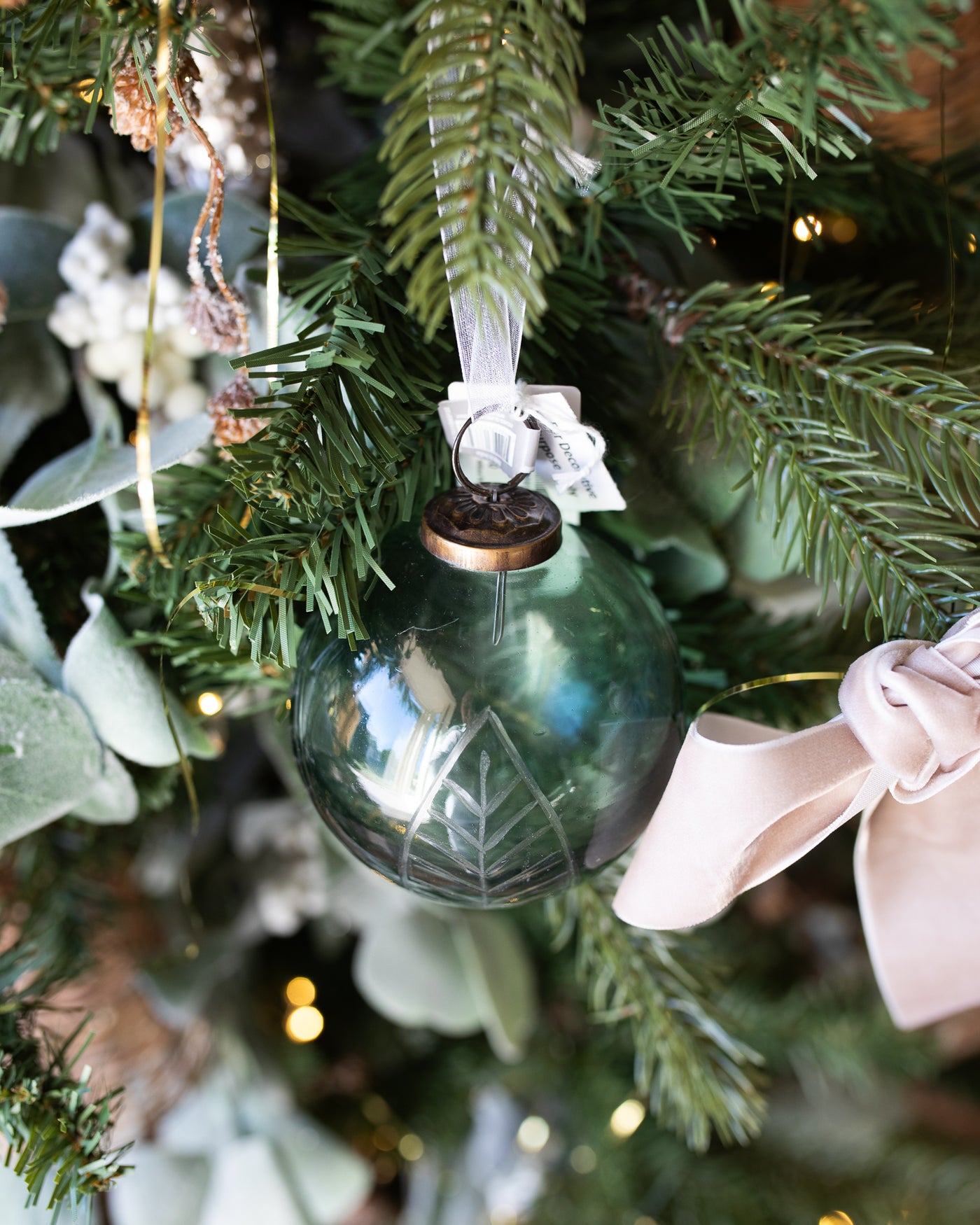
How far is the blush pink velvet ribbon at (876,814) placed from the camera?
29cm

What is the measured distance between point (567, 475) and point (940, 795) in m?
0.21

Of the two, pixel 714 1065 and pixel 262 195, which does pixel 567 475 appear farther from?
pixel 714 1065

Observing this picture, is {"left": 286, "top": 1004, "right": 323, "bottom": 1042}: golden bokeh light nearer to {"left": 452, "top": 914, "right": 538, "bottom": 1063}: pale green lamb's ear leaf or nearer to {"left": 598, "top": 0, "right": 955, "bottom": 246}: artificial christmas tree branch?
{"left": 452, "top": 914, "right": 538, "bottom": 1063}: pale green lamb's ear leaf

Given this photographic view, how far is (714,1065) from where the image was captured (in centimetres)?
49

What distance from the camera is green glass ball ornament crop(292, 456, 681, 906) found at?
0.30 metres

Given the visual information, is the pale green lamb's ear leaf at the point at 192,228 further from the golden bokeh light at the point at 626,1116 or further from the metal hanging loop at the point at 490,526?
the golden bokeh light at the point at 626,1116

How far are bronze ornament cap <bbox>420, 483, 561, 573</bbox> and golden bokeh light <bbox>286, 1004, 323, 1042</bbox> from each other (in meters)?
0.52

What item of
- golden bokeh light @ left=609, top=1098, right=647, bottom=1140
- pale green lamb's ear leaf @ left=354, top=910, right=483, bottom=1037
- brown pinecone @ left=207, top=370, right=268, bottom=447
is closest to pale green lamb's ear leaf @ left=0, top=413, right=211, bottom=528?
brown pinecone @ left=207, top=370, right=268, bottom=447

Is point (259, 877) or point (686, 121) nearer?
point (686, 121)

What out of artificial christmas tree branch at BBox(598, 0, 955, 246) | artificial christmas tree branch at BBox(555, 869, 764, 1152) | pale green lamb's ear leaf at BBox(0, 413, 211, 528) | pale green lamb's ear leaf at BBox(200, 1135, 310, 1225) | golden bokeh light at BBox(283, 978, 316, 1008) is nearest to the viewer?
artificial christmas tree branch at BBox(598, 0, 955, 246)

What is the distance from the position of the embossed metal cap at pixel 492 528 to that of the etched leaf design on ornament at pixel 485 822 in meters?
0.05

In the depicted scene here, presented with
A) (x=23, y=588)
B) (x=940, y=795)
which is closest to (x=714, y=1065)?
(x=940, y=795)

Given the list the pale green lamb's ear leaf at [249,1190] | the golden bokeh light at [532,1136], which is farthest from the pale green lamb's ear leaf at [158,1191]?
the golden bokeh light at [532,1136]

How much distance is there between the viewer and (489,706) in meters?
0.29
